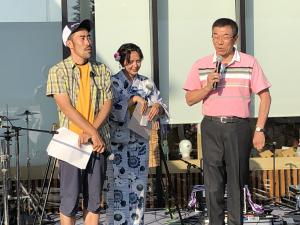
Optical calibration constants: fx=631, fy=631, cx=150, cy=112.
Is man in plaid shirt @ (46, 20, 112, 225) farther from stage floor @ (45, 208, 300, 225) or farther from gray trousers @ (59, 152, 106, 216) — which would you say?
stage floor @ (45, 208, 300, 225)

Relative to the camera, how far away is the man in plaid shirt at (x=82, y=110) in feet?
12.9

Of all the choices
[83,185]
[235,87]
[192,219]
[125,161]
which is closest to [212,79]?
[235,87]

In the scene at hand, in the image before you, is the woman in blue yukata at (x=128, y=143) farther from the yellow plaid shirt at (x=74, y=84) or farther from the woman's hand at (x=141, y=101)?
the yellow plaid shirt at (x=74, y=84)

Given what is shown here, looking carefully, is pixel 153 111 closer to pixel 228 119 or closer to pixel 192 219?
pixel 228 119

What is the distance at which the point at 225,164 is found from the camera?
401 cm

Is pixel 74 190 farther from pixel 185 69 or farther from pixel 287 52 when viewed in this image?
pixel 287 52

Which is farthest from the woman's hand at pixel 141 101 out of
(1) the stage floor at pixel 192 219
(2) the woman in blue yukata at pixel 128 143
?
(1) the stage floor at pixel 192 219

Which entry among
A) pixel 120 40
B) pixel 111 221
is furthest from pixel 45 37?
pixel 111 221

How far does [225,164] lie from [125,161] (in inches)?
34.8

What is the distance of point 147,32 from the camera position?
21.5ft

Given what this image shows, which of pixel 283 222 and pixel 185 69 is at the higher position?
pixel 185 69

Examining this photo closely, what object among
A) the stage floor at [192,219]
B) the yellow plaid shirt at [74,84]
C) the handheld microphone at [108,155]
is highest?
the yellow plaid shirt at [74,84]

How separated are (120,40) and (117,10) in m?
0.31

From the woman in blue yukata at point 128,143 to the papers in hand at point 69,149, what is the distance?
0.58 m
